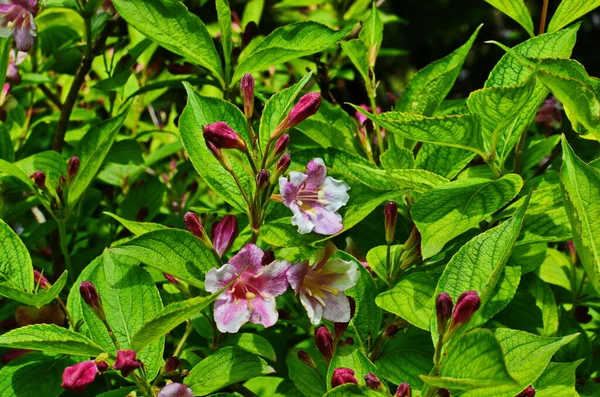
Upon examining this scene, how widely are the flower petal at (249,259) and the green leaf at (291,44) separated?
0.46 m

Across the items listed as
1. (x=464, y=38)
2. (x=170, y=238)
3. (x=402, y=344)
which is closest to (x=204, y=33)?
(x=170, y=238)

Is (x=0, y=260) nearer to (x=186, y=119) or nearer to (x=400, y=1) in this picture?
(x=186, y=119)

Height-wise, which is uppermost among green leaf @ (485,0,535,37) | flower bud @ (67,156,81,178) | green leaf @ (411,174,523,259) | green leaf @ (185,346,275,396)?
green leaf @ (485,0,535,37)

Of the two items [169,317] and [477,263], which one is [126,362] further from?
[477,263]

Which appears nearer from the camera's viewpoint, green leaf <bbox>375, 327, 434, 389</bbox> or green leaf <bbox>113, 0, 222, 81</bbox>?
green leaf <bbox>375, 327, 434, 389</bbox>

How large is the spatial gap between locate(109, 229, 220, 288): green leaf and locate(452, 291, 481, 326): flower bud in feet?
1.27

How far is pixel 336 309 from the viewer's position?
1129 millimetres

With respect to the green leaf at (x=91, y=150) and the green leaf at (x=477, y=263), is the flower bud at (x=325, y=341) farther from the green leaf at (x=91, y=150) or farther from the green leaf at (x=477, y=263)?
the green leaf at (x=91, y=150)

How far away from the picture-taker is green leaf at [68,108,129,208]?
4.55 ft

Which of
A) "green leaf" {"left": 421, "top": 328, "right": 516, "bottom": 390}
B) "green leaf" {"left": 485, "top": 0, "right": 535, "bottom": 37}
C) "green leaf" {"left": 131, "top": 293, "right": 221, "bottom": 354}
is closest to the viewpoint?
"green leaf" {"left": 421, "top": 328, "right": 516, "bottom": 390}

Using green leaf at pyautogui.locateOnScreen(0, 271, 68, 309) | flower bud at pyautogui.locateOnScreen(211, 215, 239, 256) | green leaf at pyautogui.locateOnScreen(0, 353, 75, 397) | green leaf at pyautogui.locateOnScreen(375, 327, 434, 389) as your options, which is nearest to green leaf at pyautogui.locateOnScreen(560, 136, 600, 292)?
green leaf at pyautogui.locateOnScreen(375, 327, 434, 389)

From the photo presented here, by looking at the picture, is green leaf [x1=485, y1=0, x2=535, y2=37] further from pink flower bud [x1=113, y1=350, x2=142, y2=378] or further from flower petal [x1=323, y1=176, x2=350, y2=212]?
pink flower bud [x1=113, y1=350, x2=142, y2=378]

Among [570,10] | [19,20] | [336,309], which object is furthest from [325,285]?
[19,20]

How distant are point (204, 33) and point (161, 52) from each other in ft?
3.72
